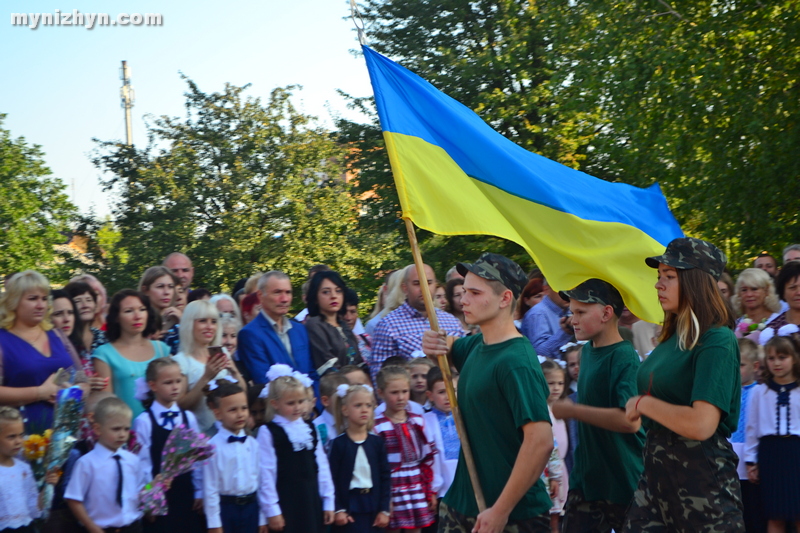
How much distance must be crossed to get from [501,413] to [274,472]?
2.96 metres

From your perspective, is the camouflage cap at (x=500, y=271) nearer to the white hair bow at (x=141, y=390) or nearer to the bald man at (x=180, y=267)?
the white hair bow at (x=141, y=390)

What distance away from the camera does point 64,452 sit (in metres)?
5.84

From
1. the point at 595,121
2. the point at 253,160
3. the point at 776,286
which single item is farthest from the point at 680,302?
the point at 253,160

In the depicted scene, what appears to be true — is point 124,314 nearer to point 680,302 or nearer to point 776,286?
point 680,302

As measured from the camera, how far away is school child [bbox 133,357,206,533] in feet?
20.2

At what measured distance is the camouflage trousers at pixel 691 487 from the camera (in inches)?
162

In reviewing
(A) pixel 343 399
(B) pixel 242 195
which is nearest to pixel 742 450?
(A) pixel 343 399

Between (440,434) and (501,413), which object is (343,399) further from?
(501,413)

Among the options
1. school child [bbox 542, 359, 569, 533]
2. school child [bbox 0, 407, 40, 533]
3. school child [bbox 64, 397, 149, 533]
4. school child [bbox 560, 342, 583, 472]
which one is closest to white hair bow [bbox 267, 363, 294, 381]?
school child [bbox 64, 397, 149, 533]

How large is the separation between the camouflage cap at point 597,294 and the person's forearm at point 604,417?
599 mm

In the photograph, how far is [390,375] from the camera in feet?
23.1

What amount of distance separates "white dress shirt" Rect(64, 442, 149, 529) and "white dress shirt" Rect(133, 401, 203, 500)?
0.21m

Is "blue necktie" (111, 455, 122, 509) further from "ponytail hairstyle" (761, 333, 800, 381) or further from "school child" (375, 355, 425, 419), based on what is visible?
"ponytail hairstyle" (761, 333, 800, 381)

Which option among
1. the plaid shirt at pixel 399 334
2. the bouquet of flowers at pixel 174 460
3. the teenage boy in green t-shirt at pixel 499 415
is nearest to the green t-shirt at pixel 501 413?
the teenage boy in green t-shirt at pixel 499 415
